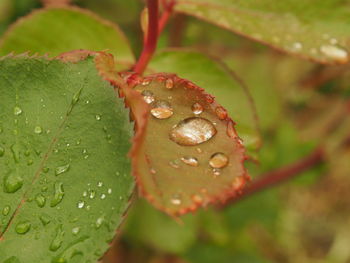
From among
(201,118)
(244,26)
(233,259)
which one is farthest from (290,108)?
(201,118)

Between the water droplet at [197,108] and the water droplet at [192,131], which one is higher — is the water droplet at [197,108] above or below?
above

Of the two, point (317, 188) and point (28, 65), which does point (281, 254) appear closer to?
point (317, 188)

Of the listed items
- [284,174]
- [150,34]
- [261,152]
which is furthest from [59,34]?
[261,152]

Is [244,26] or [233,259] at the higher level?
[244,26]

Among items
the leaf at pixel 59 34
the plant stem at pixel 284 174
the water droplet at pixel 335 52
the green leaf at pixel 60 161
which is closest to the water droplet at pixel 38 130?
the green leaf at pixel 60 161

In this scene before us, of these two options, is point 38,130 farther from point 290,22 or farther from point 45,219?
point 290,22

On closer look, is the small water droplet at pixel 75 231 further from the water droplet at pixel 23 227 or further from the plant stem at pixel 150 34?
the plant stem at pixel 150 34
